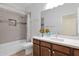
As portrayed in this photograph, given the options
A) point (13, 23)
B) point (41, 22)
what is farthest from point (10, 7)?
point (41, 22)

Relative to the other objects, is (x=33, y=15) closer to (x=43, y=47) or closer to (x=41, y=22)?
(x=41, y=22)

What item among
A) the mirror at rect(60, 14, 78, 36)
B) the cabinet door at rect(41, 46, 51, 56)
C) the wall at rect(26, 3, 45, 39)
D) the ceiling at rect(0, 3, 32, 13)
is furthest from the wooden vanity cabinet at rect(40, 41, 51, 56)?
the ceiling at rect(0, 3, 32, 13)

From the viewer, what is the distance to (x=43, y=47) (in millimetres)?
2037

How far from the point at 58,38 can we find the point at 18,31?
710 mm

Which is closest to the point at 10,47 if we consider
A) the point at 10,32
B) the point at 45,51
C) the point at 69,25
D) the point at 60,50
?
the point at 10,32

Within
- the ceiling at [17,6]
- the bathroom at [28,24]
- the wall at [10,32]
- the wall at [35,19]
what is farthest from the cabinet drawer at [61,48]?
the ceiling at [17,6]

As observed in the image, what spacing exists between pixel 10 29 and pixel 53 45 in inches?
30.4

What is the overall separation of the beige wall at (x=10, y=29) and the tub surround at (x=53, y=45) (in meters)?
0.27

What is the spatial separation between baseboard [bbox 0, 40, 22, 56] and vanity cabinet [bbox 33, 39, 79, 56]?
275 mm

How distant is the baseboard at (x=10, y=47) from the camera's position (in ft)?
6.20

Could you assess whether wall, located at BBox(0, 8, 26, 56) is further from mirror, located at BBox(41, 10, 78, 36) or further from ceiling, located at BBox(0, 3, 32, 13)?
mirror, located at BBox(41, 10, 78, 36)

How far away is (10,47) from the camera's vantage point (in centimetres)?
193

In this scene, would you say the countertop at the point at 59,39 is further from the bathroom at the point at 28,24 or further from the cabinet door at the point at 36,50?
the cabinet door at the point at 36,50

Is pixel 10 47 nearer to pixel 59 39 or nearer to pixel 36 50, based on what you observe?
pixel 36 50
